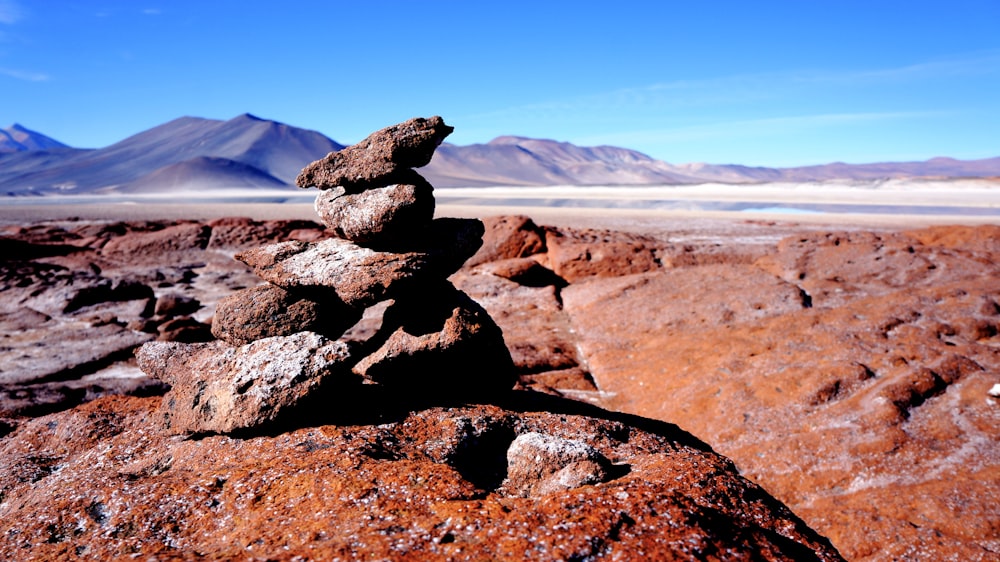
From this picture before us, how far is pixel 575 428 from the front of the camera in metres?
4.90

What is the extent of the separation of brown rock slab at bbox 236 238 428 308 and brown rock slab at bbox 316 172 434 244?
0.16 metres

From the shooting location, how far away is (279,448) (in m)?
4.28

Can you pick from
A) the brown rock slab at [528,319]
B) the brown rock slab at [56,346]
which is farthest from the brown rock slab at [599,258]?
the brown rock slab at [56,346]

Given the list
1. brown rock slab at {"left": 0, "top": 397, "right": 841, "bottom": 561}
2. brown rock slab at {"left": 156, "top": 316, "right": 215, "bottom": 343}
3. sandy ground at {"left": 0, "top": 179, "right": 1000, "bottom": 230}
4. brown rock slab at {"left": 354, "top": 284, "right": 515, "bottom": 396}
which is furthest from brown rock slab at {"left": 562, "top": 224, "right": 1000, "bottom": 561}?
sandy ground at {"left": 0, "top": 179, "right": 1000, "bottom": 230}

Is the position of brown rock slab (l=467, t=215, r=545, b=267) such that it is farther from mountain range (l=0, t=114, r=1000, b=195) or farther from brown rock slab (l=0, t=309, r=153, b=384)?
mountain range (l=0, t=114, r=1000, b=195)

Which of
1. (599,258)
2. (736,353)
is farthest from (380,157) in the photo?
(599,258)

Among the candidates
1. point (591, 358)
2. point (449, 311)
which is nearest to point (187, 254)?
point (591, 358)

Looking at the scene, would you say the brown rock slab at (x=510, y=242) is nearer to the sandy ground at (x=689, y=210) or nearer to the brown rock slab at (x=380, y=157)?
the brown rock slab at (x=380, y=157)

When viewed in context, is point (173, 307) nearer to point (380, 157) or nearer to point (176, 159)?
point (380, 157)

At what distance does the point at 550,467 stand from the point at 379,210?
2314 millimetres

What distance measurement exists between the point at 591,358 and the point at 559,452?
17.5 feet

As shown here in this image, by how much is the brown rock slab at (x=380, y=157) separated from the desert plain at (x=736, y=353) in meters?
2.36

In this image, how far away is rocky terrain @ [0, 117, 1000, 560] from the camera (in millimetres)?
3236

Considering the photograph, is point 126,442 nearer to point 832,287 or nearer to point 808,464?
point 808,464
